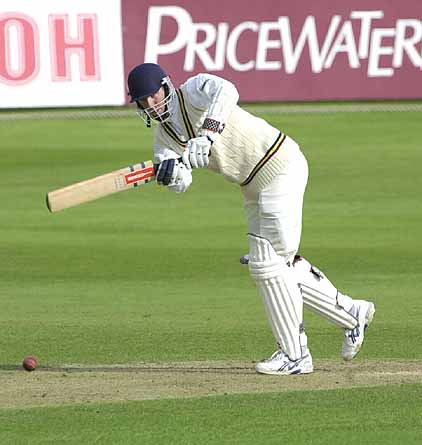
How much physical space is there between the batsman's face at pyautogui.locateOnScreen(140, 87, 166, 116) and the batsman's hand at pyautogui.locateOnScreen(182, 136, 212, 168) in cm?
29

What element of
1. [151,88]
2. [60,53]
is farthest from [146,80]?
[60,53]

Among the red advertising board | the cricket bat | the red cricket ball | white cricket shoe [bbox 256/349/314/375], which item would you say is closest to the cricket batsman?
white cricket shoe [bbox 256/349/314/375]

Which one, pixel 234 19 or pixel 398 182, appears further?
pixel 234 19

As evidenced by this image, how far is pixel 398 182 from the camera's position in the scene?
1623 centimetres

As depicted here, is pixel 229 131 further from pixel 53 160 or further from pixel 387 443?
pixel 53 160

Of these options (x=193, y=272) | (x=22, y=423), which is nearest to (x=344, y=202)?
(x=193, y=272)

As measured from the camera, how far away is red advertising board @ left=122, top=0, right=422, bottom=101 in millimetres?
19781

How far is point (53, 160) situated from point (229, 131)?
11.5 metres

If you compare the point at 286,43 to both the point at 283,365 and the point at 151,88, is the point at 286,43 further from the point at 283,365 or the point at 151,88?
the point at 151,88

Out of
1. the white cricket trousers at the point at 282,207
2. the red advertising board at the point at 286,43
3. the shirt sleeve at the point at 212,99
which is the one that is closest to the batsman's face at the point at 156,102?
the shirt sleeve at the point at 212,99

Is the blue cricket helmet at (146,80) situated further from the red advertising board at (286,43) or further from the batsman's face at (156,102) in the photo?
the red advertising board at (286,43)

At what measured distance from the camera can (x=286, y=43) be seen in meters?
20.0

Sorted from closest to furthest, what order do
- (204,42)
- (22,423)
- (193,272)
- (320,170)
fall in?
1. (22,423)
2. (193,272)
3. (320,170)
4. (204,42)

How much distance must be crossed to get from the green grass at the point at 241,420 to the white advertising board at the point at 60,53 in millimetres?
12843
